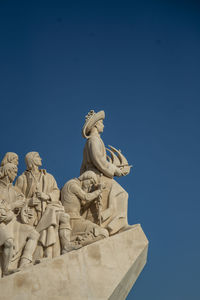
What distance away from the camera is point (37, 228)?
10180 mm

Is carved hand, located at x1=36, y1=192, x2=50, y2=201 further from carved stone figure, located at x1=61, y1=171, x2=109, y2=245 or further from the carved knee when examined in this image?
the carved knee

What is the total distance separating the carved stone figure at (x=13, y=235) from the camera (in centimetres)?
942

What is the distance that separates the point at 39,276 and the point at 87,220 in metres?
2.15

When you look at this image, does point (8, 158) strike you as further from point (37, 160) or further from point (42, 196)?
point (42, 196)

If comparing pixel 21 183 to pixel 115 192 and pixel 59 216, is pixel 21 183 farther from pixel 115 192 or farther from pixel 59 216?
pixel 115 192

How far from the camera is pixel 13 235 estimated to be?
32.2 feet

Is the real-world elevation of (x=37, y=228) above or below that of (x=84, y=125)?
below

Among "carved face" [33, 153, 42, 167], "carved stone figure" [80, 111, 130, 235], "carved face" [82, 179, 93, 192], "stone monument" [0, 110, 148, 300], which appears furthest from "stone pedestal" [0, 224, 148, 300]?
"carved face" [33, 153, 42, 167]

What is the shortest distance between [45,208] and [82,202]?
0.95 metres

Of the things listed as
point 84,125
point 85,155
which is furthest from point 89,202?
point 84,125

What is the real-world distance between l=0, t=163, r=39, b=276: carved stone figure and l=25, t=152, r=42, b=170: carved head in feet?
2.79

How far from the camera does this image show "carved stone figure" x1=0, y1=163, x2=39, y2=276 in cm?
942

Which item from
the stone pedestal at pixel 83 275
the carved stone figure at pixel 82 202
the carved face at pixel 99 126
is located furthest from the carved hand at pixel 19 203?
the carved face at pixel 99 126

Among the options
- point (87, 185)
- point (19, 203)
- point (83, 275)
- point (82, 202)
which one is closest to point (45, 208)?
point (19, 203)
